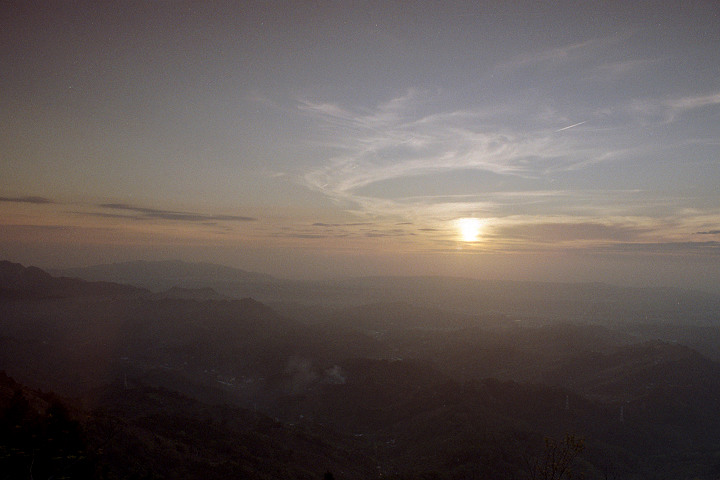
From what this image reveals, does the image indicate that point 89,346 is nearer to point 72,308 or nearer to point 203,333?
point 203,333

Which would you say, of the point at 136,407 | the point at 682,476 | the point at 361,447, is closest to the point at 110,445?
the point at 136,407

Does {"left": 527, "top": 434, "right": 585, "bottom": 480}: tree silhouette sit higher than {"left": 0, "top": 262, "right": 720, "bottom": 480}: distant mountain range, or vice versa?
{"left": 527, "top": 434, "right": 585, "bottom": 480}: tree silhouette

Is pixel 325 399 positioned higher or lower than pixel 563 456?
lower

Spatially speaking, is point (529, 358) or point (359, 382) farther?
point (529, 358)

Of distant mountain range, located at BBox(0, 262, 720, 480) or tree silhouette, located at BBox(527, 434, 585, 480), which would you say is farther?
distant mountain range, located at BBox(0, 262, 720, 480)

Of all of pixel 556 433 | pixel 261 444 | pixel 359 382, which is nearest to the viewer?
pixel 261 444

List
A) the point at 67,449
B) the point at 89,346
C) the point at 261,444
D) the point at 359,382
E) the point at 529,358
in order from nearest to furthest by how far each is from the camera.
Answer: the point at 67,449 → the point at 261,444 → the point at 359,382 → the point at 89,346 → the point at 529,358

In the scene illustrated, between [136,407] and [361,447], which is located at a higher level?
[136,407]

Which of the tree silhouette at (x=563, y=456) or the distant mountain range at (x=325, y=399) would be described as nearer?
the tree silhouette at (x=563, y=456)

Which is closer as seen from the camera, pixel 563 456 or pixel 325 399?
pixel 563 456

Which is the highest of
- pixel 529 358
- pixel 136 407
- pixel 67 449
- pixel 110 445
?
pixel 67 449

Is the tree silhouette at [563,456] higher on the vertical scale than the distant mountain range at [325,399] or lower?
higher
